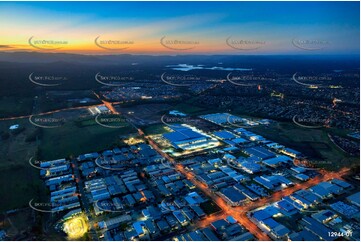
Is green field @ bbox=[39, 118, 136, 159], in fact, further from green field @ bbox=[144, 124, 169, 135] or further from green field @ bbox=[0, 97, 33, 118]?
green field @ bbox=[0, 97, 33, 118]

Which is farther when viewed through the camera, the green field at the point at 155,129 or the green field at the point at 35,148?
the green field at the point at 155,129

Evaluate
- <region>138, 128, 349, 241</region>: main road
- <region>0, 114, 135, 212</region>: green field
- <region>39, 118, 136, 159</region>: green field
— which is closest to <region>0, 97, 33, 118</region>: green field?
<region>0, 114, 135, 212</region>: green field

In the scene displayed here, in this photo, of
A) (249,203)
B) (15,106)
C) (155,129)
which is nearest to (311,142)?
(249,203)

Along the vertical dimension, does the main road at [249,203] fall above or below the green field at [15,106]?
below

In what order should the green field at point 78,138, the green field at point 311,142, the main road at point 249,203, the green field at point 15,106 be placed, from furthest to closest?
1. the green field at point 15,106
2. the green field at point 78,138
3. the green field at point 311,142
4. the main road at point 249,203

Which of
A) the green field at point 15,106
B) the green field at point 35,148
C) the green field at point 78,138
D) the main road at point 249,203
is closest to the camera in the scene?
the main road at point 249,203

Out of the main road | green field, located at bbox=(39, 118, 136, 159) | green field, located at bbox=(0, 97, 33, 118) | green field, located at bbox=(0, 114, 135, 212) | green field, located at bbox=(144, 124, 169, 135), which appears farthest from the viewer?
green field, located at bbox=(0, 97, 33, 118)

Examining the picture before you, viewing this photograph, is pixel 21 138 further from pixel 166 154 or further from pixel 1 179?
pixel 166 154

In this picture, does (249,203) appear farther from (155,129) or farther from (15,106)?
(15,106)

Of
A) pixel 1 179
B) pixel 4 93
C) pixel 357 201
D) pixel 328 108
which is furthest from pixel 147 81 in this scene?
pixel 357 201

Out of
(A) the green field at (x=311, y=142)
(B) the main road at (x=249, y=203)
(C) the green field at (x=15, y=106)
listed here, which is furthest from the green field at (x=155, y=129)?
(C) the green field at (x=15, y=106)

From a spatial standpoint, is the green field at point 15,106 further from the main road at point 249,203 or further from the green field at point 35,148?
the main road at point 249,203
